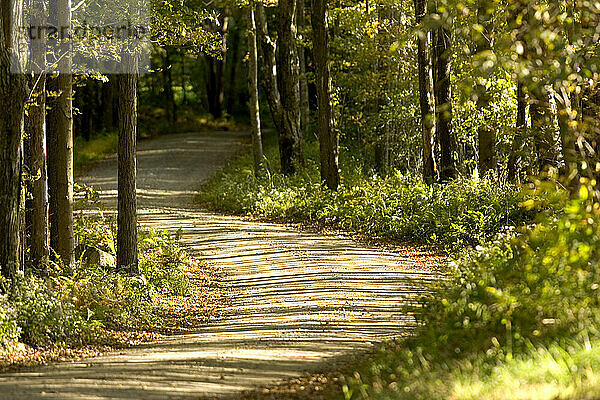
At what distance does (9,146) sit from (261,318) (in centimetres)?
388

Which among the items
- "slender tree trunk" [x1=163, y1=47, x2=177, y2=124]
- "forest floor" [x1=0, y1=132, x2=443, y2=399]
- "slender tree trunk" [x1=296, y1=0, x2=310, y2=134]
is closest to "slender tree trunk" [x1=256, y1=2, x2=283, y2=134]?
"forest floor" [x1=0, y1=132, x2=443, y2=399]

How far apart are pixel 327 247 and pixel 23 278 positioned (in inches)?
306

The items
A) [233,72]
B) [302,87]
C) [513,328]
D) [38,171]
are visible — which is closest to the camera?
[513,328]

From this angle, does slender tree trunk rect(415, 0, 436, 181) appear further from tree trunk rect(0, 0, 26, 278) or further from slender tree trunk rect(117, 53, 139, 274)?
tree trunk rect(0, 0, 26, 278)

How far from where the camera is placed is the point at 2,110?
9180 millimetres

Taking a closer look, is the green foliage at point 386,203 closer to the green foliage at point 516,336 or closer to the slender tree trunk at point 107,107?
the green foliage at point 516,336

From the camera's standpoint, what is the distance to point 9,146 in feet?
30.4

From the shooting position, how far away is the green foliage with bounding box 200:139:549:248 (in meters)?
15.3

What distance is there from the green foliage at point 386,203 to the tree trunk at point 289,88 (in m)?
0.70

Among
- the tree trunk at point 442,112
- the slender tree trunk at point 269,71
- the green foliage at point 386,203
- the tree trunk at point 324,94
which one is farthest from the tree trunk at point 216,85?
the tree trunk at point 442,112

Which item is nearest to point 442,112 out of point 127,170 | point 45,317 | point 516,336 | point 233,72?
point 127,170

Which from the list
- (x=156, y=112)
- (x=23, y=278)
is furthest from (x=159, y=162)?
(x=23, y=278)

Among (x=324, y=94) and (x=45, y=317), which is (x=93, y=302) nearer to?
(x=45, y=317)

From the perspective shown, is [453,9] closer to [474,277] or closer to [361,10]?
[474,277]
